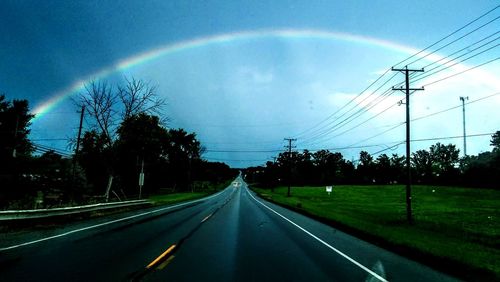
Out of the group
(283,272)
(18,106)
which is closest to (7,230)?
(283,272)

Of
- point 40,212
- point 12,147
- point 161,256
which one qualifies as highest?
point 12,147

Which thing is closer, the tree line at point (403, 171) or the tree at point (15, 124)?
the tree at point (15, 124)

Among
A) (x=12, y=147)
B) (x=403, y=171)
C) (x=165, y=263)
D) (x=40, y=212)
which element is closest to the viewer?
(x=165, y=263)

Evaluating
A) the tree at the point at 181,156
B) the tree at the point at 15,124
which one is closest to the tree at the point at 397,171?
the tree at the point at 181,156

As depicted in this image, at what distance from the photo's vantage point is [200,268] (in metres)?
9.56

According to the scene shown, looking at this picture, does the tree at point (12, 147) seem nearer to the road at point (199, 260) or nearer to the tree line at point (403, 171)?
the road at point (199, 260)

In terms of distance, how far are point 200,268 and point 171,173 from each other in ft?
387

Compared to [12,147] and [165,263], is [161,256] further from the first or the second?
[12,147]

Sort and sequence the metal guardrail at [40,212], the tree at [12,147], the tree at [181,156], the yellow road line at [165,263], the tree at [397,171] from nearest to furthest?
the yellow road line at [165,263] → the metal guardrail at [40,212] → the tree at [12,147] → the tree at [181,156] → the tree at [397,171]

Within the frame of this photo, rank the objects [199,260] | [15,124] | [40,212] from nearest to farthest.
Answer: [199,260]
[40,212]
[15,124]

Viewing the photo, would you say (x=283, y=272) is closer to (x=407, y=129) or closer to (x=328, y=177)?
(x=407, y=129)

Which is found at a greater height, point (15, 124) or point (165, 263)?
point (15, 124)

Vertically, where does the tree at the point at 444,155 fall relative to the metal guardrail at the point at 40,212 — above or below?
above

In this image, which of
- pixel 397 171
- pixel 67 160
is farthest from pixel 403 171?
pixel 67 160
